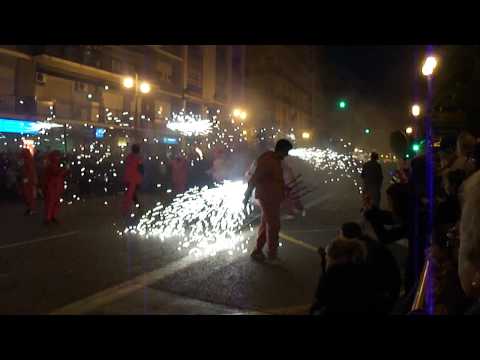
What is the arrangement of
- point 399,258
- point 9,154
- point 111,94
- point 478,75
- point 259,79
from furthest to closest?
point 259,79
point 111,94
point 9,154
point 478,75
point 399,258

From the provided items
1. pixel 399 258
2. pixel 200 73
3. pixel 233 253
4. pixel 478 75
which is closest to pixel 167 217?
pixel 233 253

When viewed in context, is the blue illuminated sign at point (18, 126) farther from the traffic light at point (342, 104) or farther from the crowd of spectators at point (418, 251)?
the crowd of spectators at point (418, 251)

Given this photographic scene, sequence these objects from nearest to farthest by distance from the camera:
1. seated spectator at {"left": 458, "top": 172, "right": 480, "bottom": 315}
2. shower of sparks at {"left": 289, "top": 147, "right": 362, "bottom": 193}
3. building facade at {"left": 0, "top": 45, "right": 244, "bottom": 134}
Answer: seated spectator at {"left": 458, "top": 172, "right": 480, "bottom": 315}
building facade at {"left": 0, "top": 45, "right": 244, "bottom": 134}
shower of sparks at {"left": 289, "top": 147, "right": 362, "bottom": 193}

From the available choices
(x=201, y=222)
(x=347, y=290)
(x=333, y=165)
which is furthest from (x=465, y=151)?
(x=333, y=165)

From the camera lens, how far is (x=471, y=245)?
3.02 meters

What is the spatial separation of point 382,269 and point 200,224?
7881mm

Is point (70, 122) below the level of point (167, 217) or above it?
above

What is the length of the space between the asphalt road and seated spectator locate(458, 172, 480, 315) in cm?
250

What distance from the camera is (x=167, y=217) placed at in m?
12.8

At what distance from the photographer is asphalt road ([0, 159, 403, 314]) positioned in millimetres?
5582

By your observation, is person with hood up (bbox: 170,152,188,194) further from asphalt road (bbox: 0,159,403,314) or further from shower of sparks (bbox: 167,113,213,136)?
shower of sparks (bbox: 167,113,213,136)

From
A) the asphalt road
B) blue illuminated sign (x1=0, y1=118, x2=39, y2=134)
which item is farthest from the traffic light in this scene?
blue illuminated sign (x1=0, y1=118, x2=39, y2=134)
